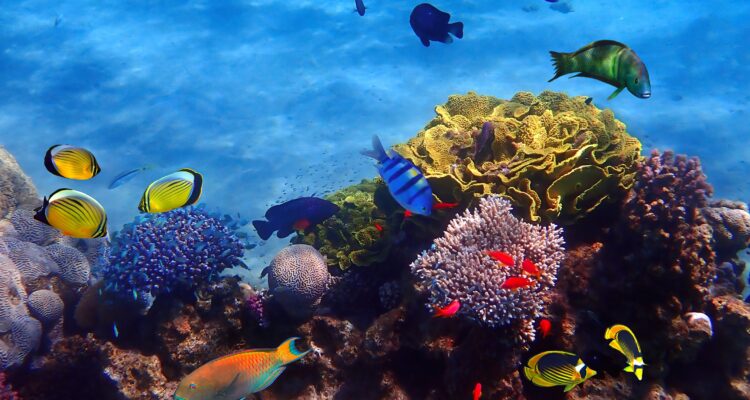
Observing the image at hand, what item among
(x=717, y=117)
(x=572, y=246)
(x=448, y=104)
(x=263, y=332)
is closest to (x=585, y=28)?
(x=717, y=117)

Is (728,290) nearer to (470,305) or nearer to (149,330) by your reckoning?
(470,305)

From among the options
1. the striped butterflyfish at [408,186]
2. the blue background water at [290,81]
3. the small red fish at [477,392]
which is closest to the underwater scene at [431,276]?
the striped butterflyfish at [408,186]

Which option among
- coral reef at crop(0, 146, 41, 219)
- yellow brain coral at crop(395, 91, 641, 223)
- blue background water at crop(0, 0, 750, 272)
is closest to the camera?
yellow brain coral at crop(395, 91, 641, 223)

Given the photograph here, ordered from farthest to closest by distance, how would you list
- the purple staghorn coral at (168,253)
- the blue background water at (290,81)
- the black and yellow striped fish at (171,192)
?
the blue background water at (290,81)
the purple staghorn coral at (168,253)
the black and yellow striped fish at (171,192)

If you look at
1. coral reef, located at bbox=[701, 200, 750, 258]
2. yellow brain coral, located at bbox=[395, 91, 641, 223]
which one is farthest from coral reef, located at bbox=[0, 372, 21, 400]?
coral reef, located at bbox=[701, 200, 750, 258]

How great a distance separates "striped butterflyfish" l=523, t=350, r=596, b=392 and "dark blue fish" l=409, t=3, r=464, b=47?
338 cm

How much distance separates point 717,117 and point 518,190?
19202 mm

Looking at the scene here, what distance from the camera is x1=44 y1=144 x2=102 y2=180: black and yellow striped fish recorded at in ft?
9.46

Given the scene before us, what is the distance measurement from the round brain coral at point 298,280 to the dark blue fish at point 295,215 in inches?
16.9

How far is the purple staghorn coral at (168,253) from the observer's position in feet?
14.4

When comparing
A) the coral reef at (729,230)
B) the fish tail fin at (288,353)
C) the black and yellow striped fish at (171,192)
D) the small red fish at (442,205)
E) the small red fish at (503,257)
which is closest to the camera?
the fish tail fin at (288,353)

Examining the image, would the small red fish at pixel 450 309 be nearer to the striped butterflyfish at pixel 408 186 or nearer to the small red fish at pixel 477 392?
the small red fish at pixel 477 392

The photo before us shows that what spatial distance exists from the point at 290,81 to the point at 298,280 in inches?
618

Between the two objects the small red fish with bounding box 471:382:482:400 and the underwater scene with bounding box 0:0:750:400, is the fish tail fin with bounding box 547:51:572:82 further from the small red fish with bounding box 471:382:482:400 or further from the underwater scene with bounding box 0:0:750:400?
the small red fish with bounding box 471:382:482:400
